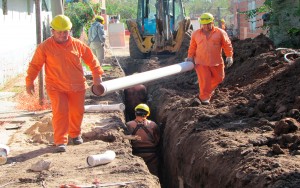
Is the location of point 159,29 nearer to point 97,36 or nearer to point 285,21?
point 97,36

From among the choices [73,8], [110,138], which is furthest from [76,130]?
[73,8]

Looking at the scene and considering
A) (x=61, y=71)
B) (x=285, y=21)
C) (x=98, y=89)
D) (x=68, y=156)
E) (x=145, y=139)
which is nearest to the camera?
(x=68, y=156)

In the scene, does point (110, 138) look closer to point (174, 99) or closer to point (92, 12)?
point (174, 99)

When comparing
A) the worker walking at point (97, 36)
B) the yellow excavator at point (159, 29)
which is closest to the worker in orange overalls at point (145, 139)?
the worker walking at point (97, 36)

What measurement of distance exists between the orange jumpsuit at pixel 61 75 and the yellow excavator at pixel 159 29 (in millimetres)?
10000

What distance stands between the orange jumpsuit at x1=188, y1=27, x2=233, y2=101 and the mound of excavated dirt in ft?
1.27

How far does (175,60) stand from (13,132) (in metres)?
8.77

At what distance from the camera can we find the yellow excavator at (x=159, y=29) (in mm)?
17438

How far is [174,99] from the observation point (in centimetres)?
1127

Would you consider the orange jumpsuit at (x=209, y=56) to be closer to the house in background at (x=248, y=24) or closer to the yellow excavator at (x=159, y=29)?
the yellow excavator at (x=159, y=29)

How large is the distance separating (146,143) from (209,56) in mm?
1958

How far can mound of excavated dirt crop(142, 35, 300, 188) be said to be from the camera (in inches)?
229

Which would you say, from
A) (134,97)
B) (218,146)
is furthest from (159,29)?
(218,146)

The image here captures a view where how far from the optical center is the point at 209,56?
9703 mm
